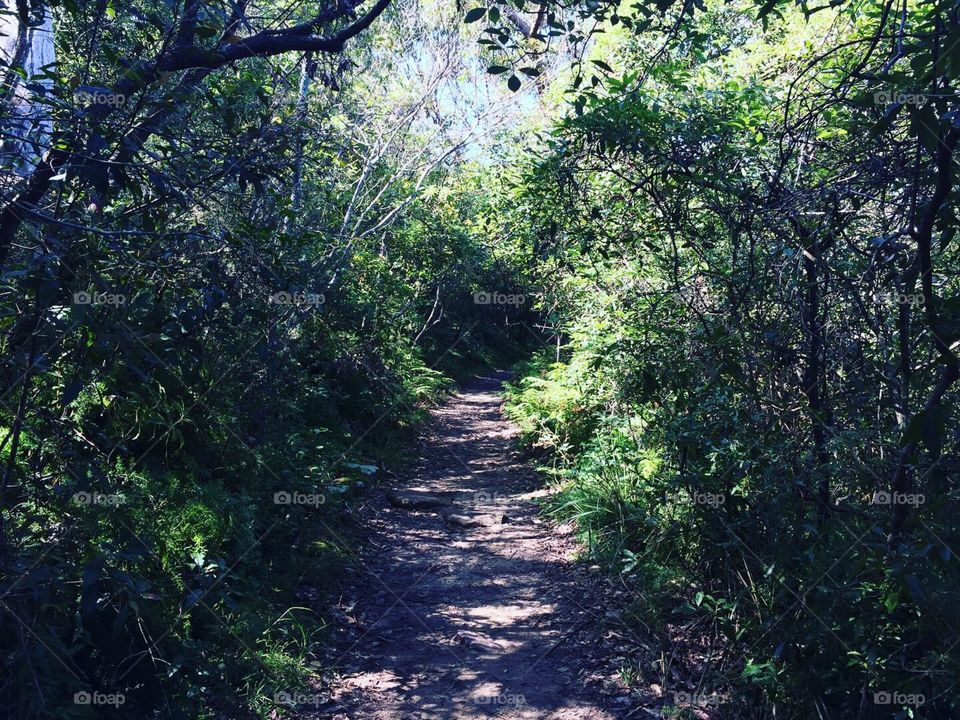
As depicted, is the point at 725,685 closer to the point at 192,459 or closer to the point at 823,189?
the point at 823,189

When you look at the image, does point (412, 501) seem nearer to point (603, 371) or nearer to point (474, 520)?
point (474, 520)

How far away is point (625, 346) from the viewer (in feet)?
19.7

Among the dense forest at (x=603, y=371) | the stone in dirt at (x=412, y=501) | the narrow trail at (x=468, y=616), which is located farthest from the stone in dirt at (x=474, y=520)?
the dense forest at (x=603, y=371)

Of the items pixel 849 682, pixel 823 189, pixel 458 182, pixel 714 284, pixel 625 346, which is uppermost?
pixel 458 182

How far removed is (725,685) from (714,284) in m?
2.60

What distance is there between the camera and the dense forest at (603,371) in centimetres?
350

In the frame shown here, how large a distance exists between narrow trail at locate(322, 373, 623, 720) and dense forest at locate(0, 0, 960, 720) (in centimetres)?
29

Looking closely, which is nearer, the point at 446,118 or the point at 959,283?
the point at 959,283

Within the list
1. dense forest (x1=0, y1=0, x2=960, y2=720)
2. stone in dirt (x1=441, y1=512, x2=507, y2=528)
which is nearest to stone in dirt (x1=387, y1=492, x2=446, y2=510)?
stone in dirt (x1=441, y1=512, x2=507, y2=528)

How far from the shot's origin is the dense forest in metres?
3.50

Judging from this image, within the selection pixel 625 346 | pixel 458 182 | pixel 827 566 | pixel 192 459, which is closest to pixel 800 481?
pixel 827 566

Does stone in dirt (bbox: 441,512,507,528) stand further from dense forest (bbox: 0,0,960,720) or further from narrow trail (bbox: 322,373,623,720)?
dense forest (bbox: 0,0,960,720)

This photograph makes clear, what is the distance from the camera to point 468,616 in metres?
5.95

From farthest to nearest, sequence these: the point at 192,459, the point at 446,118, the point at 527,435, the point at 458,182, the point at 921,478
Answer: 1. the point at 458,182
2. the point at 446,118
3. the point at 527,435
4. the point at 192,459
5. the point at 921,478
